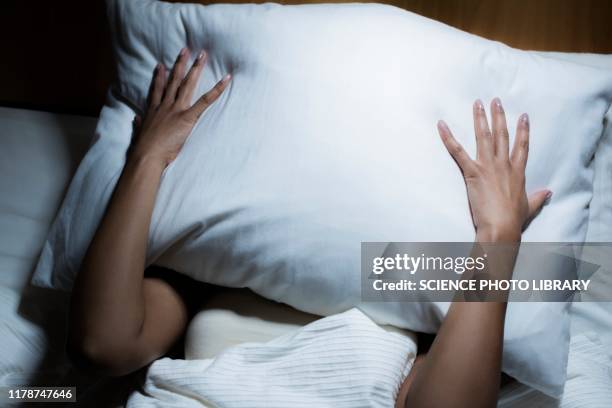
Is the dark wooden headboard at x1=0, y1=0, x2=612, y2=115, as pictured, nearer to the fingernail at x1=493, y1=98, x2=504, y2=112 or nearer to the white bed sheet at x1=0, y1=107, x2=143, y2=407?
the white bed sheet at x1=0, y1=107, x2=143, y2=407

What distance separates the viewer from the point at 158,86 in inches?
38.2

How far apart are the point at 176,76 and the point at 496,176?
1.60 feet

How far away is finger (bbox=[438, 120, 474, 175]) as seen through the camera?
0.82 m

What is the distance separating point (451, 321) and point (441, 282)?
0.05 meters

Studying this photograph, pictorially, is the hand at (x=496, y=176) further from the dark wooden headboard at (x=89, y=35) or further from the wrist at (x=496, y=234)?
the dark wooden headboard at (x=89, y=35)

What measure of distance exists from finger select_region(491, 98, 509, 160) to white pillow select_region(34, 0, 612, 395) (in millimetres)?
20

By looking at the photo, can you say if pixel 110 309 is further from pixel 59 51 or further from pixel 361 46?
pixel 59 51

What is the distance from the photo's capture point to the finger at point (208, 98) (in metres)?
0.90

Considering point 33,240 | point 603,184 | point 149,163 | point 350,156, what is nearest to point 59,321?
point 33,240

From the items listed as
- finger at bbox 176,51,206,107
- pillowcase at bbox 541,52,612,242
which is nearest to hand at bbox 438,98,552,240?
pillowcase at bbox 541,52,612,242

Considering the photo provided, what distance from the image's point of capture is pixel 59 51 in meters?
1.32

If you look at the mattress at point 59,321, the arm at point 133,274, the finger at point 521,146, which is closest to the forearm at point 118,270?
the arm at point 133,274

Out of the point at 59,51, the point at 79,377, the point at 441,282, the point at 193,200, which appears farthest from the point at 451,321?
the point at 59,51

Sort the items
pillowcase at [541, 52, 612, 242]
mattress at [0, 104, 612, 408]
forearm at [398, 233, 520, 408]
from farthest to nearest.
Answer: pillowcase at [541, 52, 612, 242] → mattress at [0, 104, 612, 408] → forearm at [398, 233, 520, 408]
